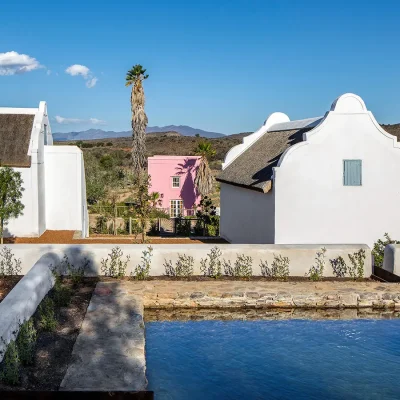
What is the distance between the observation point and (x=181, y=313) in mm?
11453

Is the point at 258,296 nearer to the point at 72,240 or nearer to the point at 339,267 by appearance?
the point at 339,267

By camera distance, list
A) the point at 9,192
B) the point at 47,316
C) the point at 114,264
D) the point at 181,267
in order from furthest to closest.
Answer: the point at 9,192 → the point at 181,267 → the point at 114,264 → the point at 47,316

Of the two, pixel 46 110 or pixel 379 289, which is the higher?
pixel 46 110

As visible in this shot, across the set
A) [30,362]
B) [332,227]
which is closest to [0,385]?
[30,362]

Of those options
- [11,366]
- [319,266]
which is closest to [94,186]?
[319,266]

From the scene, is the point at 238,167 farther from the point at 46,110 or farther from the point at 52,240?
the point at 46,110

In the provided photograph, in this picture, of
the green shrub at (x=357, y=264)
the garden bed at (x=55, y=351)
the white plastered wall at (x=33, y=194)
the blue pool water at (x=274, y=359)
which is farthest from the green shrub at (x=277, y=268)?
the white plastered wall at (x=33, y=194)

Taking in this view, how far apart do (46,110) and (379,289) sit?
735 inches

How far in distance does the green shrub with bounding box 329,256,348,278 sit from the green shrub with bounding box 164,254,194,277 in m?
3.58

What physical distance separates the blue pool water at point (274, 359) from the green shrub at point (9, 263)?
453cm

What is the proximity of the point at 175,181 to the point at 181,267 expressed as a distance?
94.7ft

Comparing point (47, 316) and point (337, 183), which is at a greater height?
point (337, 183)

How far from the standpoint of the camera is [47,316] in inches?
364

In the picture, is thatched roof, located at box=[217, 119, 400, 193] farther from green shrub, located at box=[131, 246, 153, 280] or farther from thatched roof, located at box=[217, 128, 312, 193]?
green shrub, located at box=[131, 246, 153, 280]
